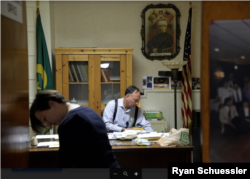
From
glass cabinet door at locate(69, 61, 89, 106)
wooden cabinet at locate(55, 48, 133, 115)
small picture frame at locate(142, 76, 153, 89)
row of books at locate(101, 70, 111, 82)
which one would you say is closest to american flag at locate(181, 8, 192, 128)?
small picture frame at locate(142, 76, 153, 89)

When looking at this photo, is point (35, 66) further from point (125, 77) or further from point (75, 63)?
point (125, 77)

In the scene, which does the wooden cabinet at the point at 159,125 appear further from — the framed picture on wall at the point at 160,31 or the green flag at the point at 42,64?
the green flag at the point at 42,64

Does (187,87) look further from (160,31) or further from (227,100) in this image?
(227,100)

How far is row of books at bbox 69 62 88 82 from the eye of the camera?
11.8ft

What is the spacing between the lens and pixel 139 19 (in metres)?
3.89

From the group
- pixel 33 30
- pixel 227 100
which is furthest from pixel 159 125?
pixel 227 100

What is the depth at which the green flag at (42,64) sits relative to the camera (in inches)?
138

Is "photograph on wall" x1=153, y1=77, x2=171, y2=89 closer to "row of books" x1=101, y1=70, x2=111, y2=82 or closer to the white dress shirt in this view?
"row of books" x1=101, y1=70, x2=111, y2=82

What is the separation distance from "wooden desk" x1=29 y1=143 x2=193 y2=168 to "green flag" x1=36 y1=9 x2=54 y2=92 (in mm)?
1529

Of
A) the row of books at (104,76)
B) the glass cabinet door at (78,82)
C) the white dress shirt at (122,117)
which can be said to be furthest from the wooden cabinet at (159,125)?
the glass cabinet door at (78,82)

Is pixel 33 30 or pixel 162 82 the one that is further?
pixel 162 82

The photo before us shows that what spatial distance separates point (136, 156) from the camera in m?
2.17

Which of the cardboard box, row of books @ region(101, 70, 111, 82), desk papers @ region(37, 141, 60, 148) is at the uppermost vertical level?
row of books @ region(101, 70, 111, 82)

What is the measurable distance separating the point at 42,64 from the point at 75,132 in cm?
245
